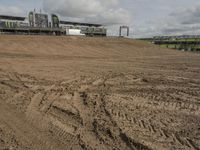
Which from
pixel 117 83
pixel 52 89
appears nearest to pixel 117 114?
pixel 52 89

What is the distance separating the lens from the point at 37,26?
50844 mm

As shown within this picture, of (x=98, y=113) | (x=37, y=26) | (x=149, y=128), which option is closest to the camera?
(x=149, y=128)

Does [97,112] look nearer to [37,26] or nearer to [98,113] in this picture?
[98,113]

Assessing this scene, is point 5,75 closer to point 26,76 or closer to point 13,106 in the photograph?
point 26,76

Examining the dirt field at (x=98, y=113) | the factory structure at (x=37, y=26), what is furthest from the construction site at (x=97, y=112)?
the factory structure at (x=37, y=26)

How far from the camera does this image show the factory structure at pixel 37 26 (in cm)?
4483

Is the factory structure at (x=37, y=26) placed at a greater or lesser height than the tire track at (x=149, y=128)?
greater

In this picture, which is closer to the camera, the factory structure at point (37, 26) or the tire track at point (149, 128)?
the tire track at point (149, 128)

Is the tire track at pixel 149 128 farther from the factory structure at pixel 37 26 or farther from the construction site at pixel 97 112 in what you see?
the factory structure at pixel 37 26

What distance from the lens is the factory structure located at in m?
44.8

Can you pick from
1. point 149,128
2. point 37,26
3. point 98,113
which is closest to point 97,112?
point 98,113

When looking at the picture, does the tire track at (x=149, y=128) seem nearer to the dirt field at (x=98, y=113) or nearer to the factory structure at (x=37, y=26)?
the dirt field at (x=98, y=113)

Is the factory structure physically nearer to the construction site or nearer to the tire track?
the construction site

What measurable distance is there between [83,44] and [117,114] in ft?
91.3
